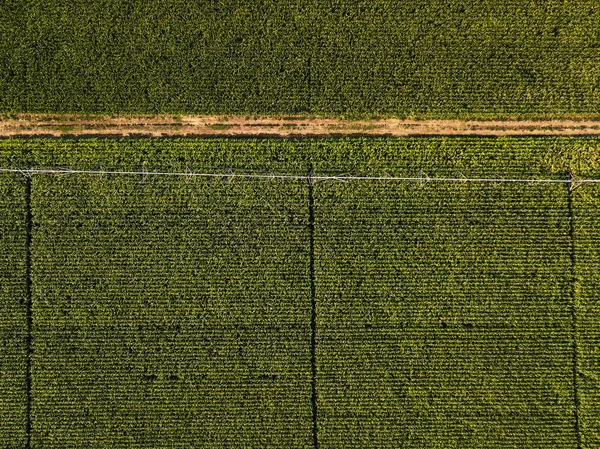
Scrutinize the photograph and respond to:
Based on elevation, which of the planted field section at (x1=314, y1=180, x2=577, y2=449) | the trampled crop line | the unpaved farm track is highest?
the unpaved farm track

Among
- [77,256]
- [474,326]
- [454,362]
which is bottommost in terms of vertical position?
[454,362]

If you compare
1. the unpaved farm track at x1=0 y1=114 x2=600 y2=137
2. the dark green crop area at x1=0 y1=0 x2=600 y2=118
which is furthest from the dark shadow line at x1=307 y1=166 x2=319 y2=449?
the dark green crop area at x1=0 y1=0 x2=600 y2=118

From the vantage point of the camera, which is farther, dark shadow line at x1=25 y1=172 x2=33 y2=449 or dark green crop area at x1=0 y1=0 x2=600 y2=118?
dark green crop area at x1=0 y1=0 x2=600 y2=118

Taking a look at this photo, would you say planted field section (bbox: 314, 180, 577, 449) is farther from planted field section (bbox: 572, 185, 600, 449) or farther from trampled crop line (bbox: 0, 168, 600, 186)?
planted field section (bbox: 572, 185, 600, 449)

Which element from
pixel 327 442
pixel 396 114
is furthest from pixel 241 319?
pixel 396 114

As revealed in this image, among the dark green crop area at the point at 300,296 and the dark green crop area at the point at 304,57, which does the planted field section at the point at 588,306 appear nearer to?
the dark green crop area at the point at 300,296

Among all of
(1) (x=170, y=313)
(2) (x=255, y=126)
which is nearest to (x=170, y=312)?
(1) (x=170, y=313)

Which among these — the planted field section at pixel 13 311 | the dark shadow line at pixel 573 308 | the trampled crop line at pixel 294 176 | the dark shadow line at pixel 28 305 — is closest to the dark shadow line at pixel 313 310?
the trampled crop line at pixel 294 176

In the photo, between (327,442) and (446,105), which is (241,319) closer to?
(327,442)
